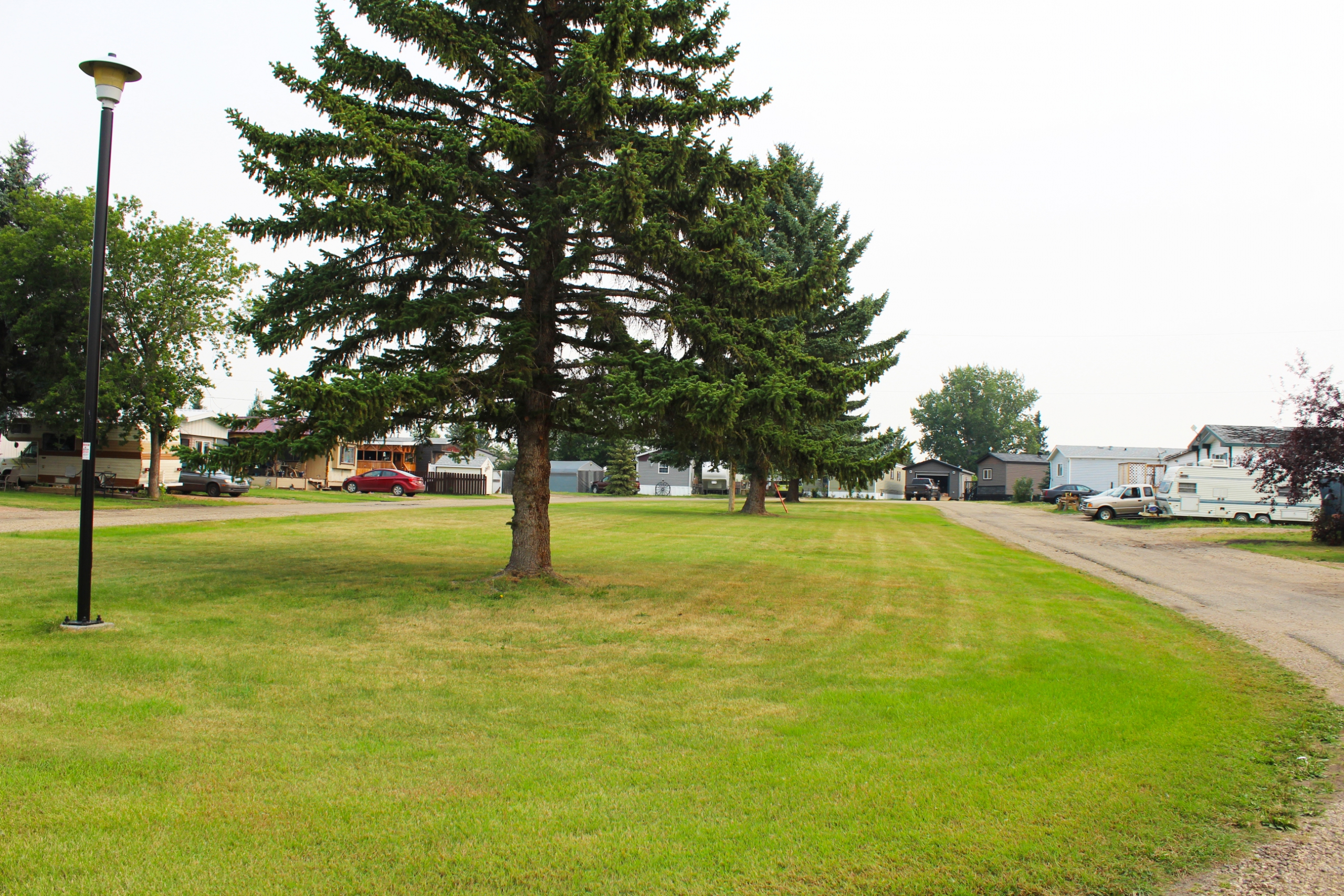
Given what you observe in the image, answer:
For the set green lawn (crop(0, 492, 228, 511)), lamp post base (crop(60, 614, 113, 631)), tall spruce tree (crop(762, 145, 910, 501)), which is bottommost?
lamp post base (crop(60, 614, 113, 631))

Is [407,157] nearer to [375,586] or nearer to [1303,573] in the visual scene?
[375,586]

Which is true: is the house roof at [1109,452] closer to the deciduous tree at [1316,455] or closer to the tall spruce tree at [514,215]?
the deciduous tree at [1316,455]

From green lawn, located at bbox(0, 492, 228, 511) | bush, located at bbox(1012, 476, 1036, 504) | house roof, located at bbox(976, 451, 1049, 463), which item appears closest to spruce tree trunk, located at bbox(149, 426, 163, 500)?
green lawn, located at bbox(0, 492, 228, 511)

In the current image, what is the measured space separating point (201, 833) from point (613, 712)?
277 centimetres

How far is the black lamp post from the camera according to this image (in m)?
7.83

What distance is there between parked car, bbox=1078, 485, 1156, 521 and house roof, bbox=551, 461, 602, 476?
147 feet

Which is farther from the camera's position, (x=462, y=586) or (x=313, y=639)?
(x=462, y=586)

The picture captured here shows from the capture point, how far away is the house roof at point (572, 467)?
7269 cm

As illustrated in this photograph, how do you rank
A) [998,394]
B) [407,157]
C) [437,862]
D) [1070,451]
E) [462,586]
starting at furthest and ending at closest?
[998,394]
[1070,451]
[462,586]
[407,157]
[437,862]

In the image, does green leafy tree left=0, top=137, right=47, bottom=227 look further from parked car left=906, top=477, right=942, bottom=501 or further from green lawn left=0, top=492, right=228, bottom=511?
parked car left=906, top=477, right=942, bottom=501

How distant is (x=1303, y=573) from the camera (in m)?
16.8

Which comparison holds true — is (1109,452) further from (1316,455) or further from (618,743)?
(618,743)

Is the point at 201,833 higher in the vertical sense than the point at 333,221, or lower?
lower

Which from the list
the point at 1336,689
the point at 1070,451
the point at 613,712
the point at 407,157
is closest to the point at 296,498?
the point at 407,157
